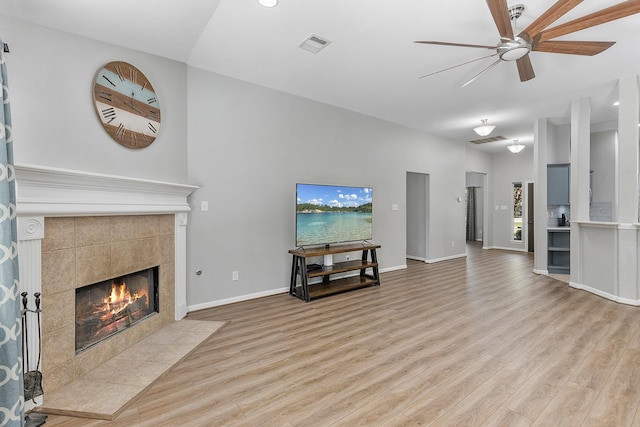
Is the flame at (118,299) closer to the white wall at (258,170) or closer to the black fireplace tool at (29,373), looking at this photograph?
the black fireplace tool at (29,373)

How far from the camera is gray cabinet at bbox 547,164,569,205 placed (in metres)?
5.61

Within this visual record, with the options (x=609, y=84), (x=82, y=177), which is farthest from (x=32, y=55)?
(x=609, y=84)

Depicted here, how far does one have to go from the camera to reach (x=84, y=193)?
7.03ft

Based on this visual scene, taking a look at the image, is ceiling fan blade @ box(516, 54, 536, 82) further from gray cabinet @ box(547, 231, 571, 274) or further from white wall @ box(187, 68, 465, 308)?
gray cabinet @ box(547, 231, 571, 274)

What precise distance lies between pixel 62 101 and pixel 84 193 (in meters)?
0.75

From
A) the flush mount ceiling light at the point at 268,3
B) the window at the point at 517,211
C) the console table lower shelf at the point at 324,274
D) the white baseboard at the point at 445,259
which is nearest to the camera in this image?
the flush mount ceiling light at the point at 268,3

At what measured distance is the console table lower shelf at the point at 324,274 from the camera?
385 centimetres

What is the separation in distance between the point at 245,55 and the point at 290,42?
568mm

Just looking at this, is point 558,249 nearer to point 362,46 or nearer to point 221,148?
point 362,46

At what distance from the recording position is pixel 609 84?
399 centimetres

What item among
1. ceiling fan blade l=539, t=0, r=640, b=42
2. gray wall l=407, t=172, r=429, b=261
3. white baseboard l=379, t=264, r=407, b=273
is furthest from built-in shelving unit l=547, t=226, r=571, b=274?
ceiling fan blade l=539, t=0, r=640, b=42

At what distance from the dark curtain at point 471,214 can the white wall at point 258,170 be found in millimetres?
6598

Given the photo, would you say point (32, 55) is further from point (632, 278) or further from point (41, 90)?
point (632, 278)

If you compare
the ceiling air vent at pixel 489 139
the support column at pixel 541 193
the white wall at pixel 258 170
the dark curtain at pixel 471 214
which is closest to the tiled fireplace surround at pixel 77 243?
the white wall at pixel 258 170
